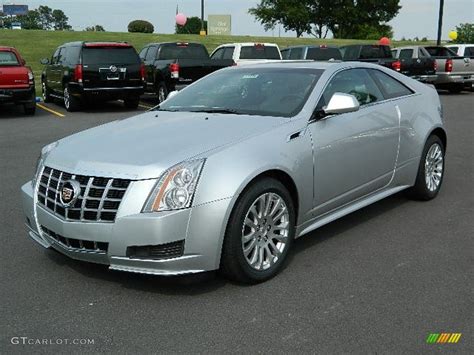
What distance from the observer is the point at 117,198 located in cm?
353

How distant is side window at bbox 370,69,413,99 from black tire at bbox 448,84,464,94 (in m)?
16.9

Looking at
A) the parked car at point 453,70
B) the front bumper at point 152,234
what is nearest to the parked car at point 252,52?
the parked car at point 453,70

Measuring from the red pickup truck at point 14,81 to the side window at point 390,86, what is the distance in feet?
34.6

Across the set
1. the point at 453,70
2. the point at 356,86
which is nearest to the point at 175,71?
the point at 356,86

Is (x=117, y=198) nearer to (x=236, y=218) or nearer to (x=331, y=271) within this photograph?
(x=236, y=218)

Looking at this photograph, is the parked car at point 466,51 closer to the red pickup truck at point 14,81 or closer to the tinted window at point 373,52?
the tinted window at point 373,52

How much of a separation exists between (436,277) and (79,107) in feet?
42.5

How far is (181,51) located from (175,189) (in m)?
13.6

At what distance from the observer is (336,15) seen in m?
71.4

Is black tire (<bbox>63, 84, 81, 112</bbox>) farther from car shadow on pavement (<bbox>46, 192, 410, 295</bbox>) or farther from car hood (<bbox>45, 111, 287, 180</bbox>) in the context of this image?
car shadow on pavement (<bbox>46, 192, 410, 295</bbox>)

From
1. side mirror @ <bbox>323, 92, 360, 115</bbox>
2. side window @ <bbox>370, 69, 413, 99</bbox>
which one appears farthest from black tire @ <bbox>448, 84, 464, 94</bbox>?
side mirror @ <bbox>323, 92, 360, 115</bbox>

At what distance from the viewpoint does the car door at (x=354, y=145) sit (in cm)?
443

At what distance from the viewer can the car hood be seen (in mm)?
3631

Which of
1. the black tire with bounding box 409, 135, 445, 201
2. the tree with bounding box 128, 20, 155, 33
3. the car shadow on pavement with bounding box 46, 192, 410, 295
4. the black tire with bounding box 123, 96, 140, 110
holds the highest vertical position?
the tree with bounding box 128, 20, 155, 33
